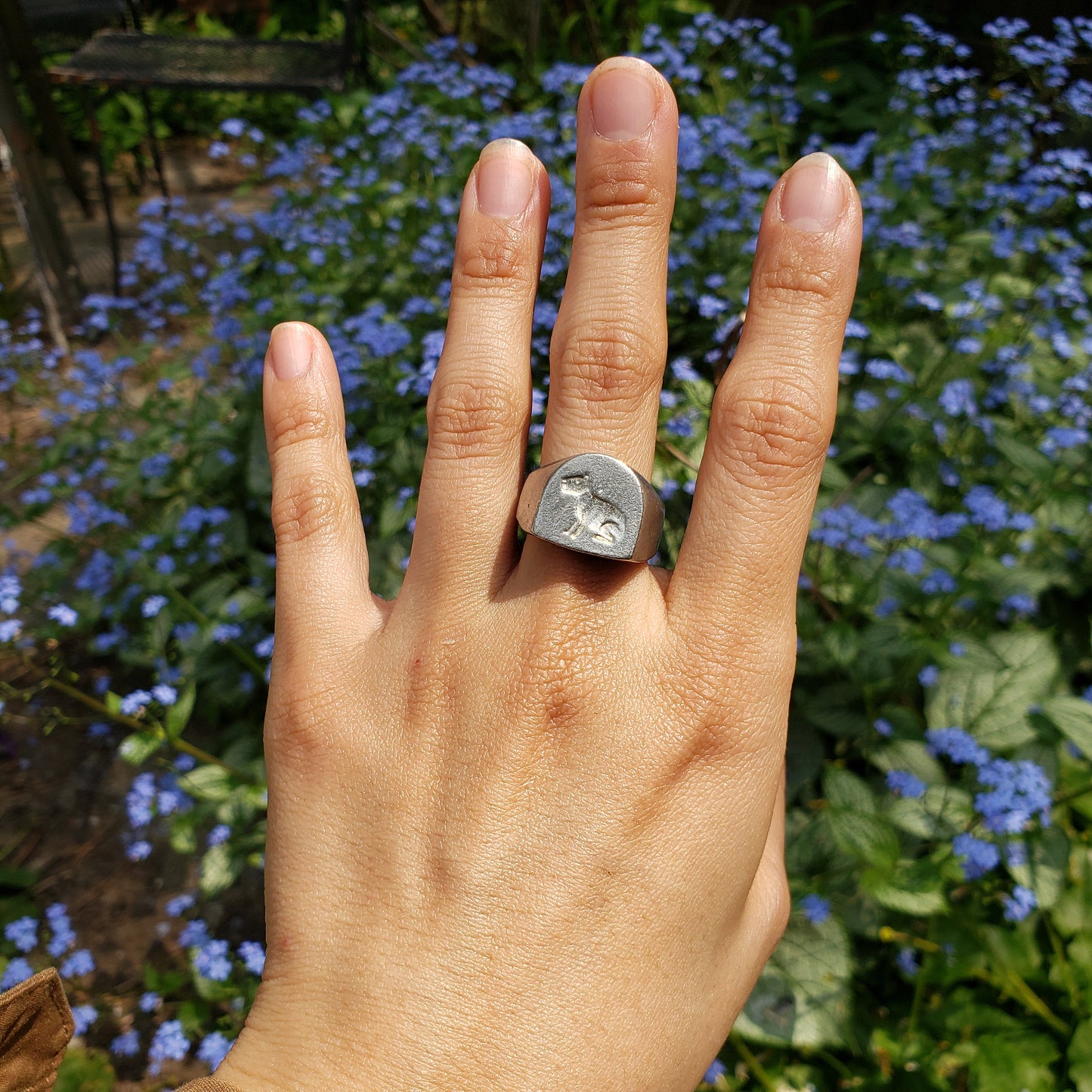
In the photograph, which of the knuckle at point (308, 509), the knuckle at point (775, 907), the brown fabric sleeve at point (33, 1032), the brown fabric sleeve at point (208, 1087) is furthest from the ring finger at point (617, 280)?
the brown fabric sleeve at point (33, 1032)

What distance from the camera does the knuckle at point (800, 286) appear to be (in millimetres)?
1440

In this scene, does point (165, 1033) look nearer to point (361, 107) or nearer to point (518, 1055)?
point (518, 1055)

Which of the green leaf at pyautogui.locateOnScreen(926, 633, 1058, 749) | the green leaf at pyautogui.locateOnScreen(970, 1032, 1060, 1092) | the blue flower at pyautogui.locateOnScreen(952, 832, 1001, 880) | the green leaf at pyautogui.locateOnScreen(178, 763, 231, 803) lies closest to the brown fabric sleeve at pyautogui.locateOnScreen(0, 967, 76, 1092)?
the green leaf at pyautogui.locateOnScreen(178, 763, 231, 803)

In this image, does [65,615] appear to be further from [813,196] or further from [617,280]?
[813,196]

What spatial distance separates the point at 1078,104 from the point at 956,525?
246 cm

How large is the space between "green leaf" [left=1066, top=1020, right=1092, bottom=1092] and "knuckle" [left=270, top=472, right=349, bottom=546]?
2298mm

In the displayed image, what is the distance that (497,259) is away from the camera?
1619 mm

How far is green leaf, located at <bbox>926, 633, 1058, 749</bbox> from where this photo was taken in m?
2.31

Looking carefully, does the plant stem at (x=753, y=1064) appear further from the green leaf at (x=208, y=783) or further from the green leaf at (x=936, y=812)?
the green leaf at (x=208, y=783)

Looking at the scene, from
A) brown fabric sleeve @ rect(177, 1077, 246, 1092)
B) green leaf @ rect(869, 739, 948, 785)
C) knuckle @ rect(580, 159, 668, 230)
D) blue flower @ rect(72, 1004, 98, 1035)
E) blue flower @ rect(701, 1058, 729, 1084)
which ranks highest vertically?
knuckle @ rect(580, 159, 668, 230)

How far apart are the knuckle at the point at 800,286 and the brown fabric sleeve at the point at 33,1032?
172 cm

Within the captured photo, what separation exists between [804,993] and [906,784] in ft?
2.20

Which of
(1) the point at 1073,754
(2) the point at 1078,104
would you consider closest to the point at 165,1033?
(1) the point at 1073,754

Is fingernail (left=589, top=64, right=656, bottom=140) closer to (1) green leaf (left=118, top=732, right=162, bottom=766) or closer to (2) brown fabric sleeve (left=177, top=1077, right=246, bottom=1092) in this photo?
(2) brown fabric sleeve (left=177, top=1077, right=246, bottom=1092)
